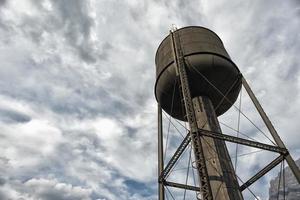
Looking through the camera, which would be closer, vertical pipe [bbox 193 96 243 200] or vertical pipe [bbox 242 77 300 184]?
vertical pipe [bbox 242 77 300 184]

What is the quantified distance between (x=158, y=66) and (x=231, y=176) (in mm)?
7539

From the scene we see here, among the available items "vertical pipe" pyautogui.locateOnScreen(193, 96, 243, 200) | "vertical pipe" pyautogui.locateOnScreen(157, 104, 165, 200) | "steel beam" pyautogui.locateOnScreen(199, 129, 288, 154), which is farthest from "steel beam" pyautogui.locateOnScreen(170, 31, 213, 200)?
"vertical pipe" pyautogui.locateOnScreen(157, 104, 165, 200)

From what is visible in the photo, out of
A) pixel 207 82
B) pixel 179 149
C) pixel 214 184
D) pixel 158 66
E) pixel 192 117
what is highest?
pixel 158 66

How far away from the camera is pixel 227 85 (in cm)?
1499

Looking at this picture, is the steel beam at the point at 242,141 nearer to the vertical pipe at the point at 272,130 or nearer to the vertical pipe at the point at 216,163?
the vertical pipe at the point at 272,130

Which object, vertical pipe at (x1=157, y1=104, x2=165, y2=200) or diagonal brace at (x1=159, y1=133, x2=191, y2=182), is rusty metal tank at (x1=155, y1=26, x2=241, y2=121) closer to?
vertical pipe at (x1=157, y1=104, x2=165, y2=200)

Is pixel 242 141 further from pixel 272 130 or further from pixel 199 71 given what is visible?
pixel 199 71

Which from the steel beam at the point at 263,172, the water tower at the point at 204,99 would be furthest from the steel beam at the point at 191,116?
the steel beam at the point at 263,172

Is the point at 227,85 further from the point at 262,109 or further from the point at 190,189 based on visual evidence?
the point at 190,189

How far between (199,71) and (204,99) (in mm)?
2043

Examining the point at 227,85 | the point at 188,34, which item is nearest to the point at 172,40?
the point at 188,34

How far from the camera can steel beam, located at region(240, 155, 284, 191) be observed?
11.4 m

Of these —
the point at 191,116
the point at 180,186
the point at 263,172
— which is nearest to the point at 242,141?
the point at 263,172

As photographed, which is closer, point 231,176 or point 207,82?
point 231,176
